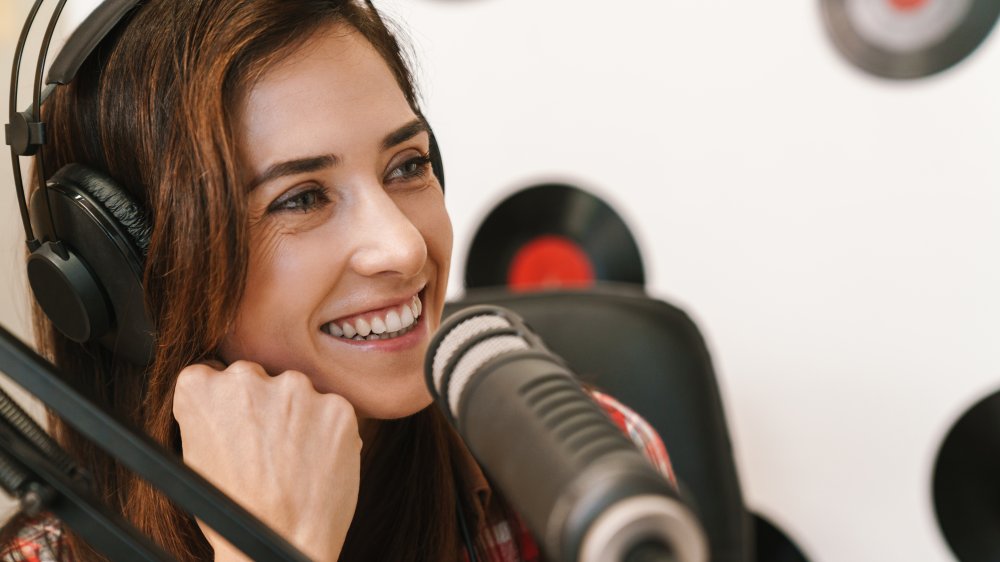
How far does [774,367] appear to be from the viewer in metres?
1.58

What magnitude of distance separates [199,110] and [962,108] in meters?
1.20

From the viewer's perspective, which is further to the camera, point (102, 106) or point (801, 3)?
point (801, 3)

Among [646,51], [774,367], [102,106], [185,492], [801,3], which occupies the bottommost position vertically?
[774,367]

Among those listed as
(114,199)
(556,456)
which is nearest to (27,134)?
(114,199)

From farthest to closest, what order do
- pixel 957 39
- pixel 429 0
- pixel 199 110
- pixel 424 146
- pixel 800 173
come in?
pixel 429 0, pixel 800 173, pixel 957 39, pixel 424 146, pixel 199 110

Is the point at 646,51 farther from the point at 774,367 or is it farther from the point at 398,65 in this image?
the point at 398,65

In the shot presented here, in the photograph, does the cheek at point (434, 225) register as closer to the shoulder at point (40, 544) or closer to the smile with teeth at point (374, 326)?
the smile with teeth at point (374, 326)

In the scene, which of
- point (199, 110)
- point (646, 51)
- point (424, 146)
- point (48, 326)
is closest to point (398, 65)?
point (424, 146)

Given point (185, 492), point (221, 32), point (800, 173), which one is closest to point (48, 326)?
point (221, 32)

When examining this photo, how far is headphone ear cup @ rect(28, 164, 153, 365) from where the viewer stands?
68 cm

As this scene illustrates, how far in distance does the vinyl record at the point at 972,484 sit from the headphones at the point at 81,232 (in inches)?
Result: 51.8

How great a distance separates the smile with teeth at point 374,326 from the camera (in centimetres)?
79

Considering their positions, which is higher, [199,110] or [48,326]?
[199,110]

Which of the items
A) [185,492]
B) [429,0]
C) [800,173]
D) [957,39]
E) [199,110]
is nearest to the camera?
[185,492]
